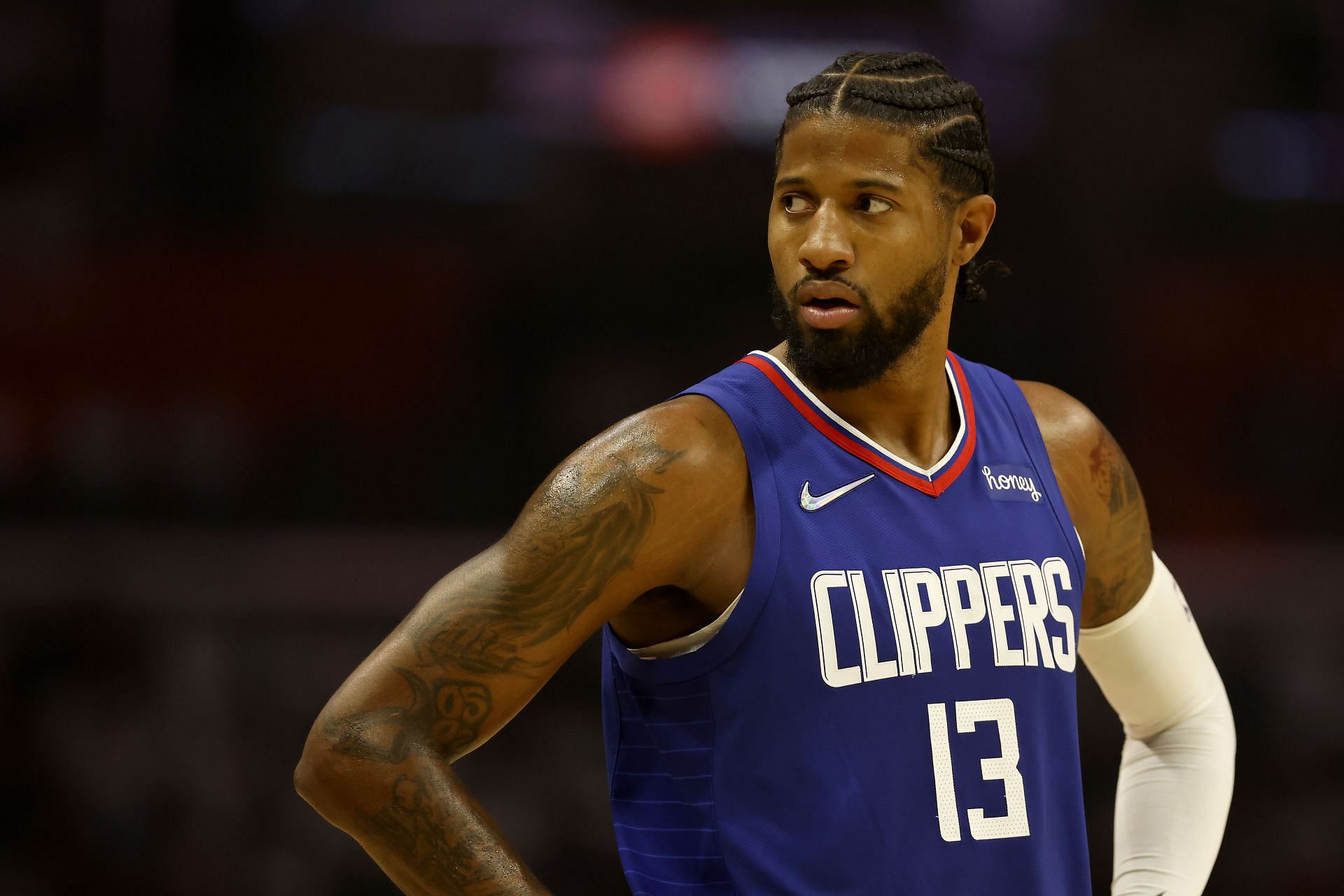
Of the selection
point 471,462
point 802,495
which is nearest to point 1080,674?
point 471,462

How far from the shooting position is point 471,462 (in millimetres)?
5141

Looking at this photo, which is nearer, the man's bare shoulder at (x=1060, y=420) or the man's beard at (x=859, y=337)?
the man's beard at (x=859, y=337)

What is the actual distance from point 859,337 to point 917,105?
32cm

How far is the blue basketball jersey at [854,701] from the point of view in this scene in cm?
182

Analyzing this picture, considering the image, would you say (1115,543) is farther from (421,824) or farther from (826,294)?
(421,824)

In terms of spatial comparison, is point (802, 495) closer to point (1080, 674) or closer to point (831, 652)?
point (831, 652)

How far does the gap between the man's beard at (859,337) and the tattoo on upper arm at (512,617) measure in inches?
13.9

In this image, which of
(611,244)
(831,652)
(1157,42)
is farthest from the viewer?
(1157,42)

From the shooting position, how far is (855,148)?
193 cm

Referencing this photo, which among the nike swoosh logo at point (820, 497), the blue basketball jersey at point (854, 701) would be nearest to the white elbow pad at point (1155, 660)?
the blue basketball jersey at point (854, 701)

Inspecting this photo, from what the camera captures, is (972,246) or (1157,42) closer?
(972,246)

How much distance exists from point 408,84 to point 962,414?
164 inches

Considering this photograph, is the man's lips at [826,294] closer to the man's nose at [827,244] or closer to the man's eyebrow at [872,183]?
the man's nose at [827,244]

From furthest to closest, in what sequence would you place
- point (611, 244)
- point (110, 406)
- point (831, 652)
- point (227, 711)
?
point (611, 244) → point (110, 406) → point (227, 711) → point (831, 652)
